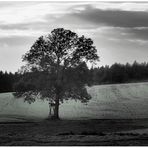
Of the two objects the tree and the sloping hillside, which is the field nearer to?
the sloping hillside

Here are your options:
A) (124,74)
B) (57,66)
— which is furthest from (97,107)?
(124,74)

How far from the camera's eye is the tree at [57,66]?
47.5 meters

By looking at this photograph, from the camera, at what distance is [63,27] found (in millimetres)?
48375

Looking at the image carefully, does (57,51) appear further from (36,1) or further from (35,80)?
(36,1)

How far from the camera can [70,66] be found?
160 feet

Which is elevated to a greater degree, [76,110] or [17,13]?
[17,13]

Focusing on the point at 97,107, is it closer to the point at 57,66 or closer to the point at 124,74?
the point at 57,66

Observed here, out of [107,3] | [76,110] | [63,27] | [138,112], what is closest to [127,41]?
[107,3]

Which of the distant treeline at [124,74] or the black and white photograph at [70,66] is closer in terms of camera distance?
the black and white photograph at [70,66]

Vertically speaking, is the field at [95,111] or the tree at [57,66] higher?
the tree at [57,66]

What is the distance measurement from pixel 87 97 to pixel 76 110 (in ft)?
28.4

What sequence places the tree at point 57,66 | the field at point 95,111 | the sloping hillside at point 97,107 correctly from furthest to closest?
the sloping hillside at point 97,107 < the tree at point 57,66 < the field at point 95,111

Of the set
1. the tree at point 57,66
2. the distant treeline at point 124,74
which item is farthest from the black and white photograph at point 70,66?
the distant treeline at point 124,74

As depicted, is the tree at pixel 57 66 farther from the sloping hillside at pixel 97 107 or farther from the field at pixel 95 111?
the sloping hillside at pixel 97 107
